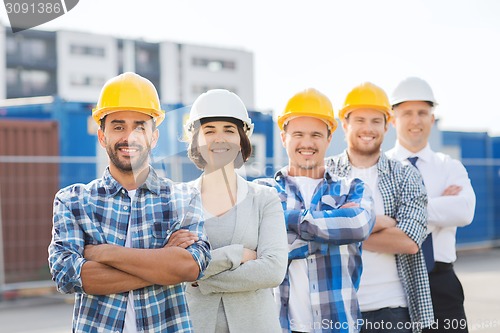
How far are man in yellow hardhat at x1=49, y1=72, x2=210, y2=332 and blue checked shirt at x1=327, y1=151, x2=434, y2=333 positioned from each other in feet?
4.97

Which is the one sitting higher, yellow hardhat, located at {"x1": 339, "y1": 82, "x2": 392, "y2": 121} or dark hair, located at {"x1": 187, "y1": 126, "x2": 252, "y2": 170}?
yellow hardhat, located at {"x1": 339, "y1": 82, "x2": 392, "y2": 121}

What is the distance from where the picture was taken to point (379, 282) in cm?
434

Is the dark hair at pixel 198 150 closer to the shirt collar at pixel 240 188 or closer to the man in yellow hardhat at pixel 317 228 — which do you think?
the shirt collar at pixel 240 188

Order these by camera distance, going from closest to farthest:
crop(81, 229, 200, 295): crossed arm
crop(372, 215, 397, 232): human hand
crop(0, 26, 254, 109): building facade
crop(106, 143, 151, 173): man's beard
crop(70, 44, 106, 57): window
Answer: crop(81, 229, 200, 295): crossed arm → crop(106, 143, 151, 173): man's beard → crop(372, 215, 397, 232): human hand → crop(0, 26, 254, 109): building facade → crop(70, 44, 106, 57): window

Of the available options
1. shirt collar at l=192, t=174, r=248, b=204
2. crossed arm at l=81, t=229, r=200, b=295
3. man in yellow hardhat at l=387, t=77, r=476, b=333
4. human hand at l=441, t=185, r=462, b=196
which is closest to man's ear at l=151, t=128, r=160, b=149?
shirt collar at l=192, t=174, r=248, b=204

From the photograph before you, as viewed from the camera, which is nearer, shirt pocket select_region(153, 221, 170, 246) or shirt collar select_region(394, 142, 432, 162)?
shirt pocket select_region(153, 221, 170, 246)

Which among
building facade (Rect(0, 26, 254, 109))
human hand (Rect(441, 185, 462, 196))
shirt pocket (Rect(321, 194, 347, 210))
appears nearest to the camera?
shirt pocket (Rect(321, 194, 347, 210))

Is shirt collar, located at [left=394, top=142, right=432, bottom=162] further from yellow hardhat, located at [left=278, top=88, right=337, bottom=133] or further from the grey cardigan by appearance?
the grey cardigan

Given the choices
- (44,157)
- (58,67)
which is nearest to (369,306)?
(44,157)

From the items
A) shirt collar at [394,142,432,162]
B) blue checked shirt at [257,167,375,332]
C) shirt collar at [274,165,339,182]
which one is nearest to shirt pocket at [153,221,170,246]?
blue checked shirt at [257,167,375,332]

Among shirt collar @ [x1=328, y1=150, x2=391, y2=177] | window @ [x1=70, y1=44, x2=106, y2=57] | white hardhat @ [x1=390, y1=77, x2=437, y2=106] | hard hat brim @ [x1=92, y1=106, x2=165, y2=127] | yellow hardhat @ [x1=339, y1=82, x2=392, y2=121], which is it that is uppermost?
window @ [x1=70, y1=44, x2=106, y2=57]

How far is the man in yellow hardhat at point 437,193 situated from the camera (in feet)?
15.8

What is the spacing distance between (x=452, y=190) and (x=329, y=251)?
1420mm

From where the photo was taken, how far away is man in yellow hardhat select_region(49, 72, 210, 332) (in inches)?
123
